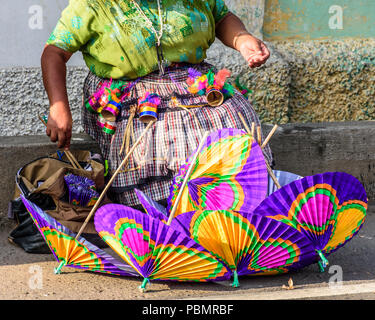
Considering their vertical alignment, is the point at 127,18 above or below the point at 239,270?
above

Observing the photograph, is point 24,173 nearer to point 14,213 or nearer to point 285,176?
point 14,213

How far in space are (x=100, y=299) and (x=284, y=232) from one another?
2.43ft

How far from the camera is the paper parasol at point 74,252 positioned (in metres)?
2.41

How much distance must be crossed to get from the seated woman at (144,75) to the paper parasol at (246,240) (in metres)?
0.53

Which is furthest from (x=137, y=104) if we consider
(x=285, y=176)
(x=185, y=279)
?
(x=185, y=279)

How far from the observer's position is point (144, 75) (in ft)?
10.1

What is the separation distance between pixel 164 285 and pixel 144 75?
1.10 m

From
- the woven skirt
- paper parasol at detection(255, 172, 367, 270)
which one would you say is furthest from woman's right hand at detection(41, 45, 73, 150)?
paper parasol at detection(255, 172, 367, 270)

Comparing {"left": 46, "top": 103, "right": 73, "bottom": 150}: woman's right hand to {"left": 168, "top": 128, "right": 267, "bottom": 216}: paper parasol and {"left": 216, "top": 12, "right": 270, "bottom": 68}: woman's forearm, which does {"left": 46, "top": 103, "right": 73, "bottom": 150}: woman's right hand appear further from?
{"left": 216, "top": 12, "right": 270, "bottom": 68}: woman's forearm

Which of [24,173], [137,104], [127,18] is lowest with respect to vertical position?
[24,173]

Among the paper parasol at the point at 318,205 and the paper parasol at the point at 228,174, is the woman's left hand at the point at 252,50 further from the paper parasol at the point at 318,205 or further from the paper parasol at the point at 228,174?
the paper parasol at the point at 318,205

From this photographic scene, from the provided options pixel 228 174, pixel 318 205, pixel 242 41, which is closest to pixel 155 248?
pixel 228 174

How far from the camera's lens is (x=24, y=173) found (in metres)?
3.04

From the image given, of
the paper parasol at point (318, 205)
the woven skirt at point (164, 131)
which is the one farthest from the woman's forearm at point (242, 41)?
the paper parasol at point (318, 205)
